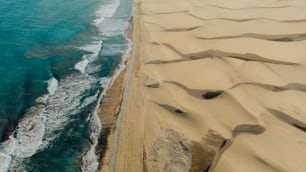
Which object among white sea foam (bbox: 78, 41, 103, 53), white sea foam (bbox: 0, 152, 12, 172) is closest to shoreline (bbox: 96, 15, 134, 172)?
white sea foam (bbox: 0, 152, 12, 172)

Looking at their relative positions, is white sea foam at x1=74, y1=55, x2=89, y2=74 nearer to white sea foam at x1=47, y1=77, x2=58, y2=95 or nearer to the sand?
white sea foam at x1=47, y1=77, x2=58, y2=95

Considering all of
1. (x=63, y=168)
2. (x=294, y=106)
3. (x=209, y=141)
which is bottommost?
(x=63, y=168)

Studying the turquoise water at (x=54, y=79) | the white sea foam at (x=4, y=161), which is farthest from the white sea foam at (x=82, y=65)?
the white sea foam at (x=4, y=161)

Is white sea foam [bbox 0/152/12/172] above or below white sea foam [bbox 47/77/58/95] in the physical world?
below

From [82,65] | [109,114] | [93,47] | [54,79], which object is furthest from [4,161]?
[93,47]

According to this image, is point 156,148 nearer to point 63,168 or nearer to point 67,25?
point 63,168

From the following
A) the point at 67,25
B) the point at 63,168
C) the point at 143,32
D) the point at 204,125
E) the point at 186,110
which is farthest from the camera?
the point at 67,25

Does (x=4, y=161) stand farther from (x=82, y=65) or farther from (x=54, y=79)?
(x=82, y=65)

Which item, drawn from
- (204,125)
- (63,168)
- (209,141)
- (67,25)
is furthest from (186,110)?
(67,25)
